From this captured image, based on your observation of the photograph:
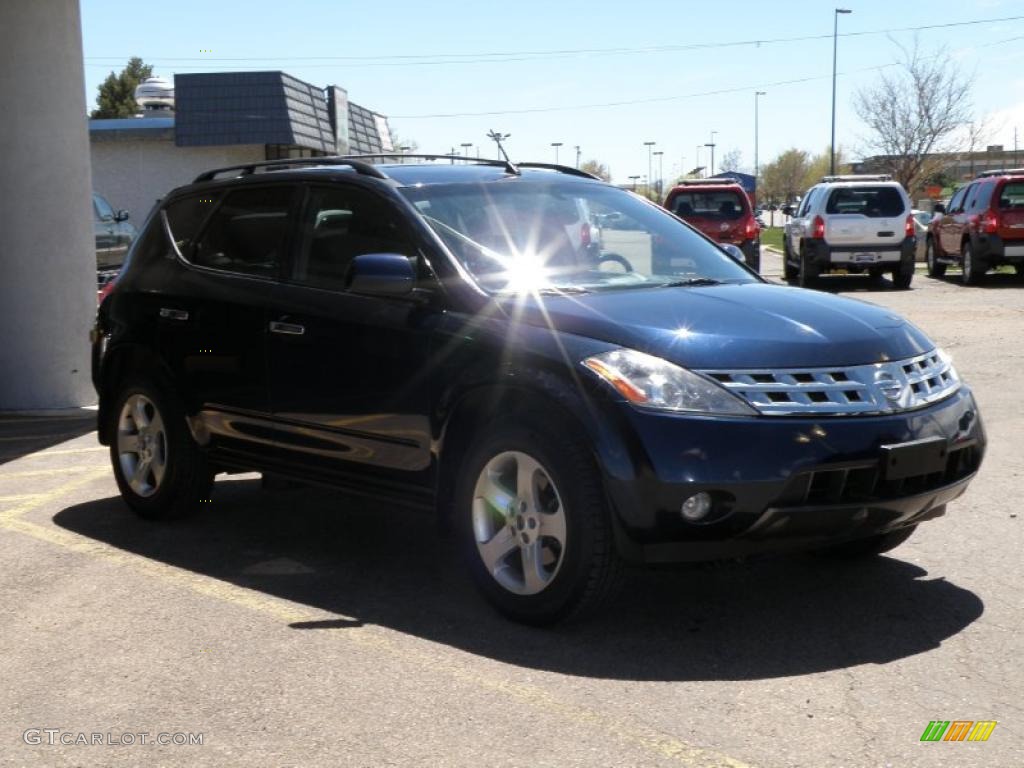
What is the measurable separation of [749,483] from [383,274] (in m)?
1.71

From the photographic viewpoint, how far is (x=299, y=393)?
6258mm

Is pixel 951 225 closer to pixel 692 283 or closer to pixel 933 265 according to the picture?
pixel 933 265

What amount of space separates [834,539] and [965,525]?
6.62ft

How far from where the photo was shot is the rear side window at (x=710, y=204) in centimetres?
2536

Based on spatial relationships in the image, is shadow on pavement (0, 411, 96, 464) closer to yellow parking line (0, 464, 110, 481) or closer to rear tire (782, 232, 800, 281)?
yellow parking line (0, 464, 110, 481)

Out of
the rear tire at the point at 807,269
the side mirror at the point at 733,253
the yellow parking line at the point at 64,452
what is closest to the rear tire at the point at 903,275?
the rear tire at the point at 807,269

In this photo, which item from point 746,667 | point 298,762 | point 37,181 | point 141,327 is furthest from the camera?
point 37,181

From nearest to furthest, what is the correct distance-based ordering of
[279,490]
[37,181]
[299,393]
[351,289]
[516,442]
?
1. [516,442]
2. [351,289]
3. [299,393]
4. [279,490]
5. [37,181]

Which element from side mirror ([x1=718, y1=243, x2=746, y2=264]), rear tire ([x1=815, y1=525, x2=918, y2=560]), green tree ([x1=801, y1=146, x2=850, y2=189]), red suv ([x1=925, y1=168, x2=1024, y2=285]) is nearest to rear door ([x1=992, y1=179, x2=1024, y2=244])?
Answer: red suv ([x1=925, y1=168, x2=1024, y2=285])

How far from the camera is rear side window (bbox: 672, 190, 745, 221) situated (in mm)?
25359

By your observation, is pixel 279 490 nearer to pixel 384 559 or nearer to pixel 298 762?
pixel 384 559

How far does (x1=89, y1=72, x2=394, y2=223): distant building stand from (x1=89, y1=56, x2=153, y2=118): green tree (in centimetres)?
5376

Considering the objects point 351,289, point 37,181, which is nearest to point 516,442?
point 351,289

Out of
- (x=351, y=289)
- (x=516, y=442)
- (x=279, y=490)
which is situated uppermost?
(x=351, y=289)
